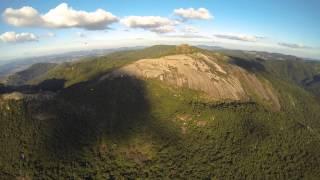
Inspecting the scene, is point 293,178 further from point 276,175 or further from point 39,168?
point 39,168

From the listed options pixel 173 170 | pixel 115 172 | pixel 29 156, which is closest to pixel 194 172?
pixel 173 170

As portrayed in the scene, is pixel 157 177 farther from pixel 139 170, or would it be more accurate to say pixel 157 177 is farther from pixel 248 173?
pixel 248 173

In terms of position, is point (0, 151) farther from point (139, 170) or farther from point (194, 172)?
point (194, 172)

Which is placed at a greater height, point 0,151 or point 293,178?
point 0,151

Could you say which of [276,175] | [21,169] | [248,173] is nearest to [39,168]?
[21,169]

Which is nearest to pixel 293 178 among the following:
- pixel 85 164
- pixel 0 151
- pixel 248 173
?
pixel 248 173

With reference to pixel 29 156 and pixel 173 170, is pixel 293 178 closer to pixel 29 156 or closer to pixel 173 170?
pixel 173 170

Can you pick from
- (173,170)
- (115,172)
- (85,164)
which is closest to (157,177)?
(173,170)
